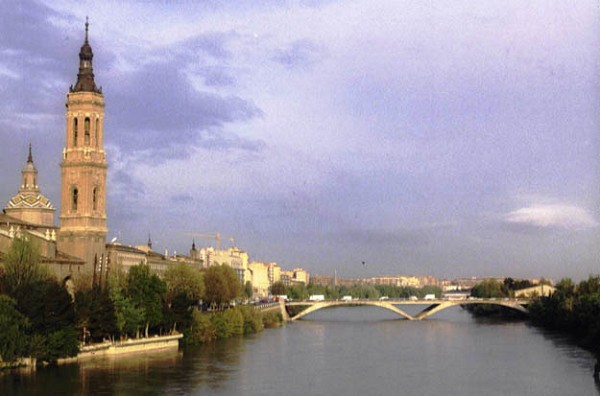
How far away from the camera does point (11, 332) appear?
31.7 m

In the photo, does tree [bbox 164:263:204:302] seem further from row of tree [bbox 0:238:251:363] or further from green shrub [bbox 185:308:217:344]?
row of tree [bbox 0:238:251:363]

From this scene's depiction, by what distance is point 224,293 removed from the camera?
206 ft

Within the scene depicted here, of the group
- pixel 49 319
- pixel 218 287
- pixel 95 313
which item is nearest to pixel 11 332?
pixel 49 319

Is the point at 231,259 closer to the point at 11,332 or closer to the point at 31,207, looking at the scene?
the point at 31,207

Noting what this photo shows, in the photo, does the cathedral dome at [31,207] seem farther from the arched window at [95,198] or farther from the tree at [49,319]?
the tree at [49,319]

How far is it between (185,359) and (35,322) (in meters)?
8.42

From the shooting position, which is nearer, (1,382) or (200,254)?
(1,382)

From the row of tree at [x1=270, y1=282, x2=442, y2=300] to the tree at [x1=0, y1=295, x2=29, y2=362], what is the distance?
72158mm

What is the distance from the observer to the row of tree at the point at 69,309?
33094 millimetres

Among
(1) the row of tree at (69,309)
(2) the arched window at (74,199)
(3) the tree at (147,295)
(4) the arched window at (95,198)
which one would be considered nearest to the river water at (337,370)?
(1) the row of tree at (69,309)

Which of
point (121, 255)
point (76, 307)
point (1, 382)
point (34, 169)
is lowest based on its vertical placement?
point (1, 382)

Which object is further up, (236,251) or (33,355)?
(236,251)

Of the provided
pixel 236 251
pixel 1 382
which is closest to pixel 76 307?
pixel 1 382

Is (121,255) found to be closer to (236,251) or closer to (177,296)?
(177,296)
